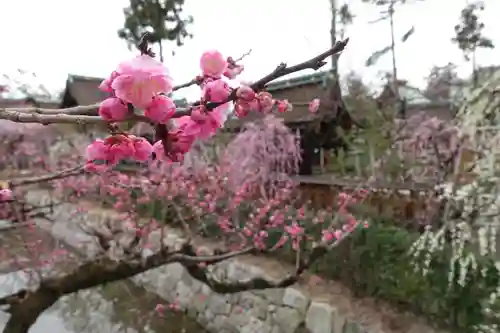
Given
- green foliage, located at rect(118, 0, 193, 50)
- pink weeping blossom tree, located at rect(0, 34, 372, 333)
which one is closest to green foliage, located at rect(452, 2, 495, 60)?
pink weeping blossom tree, located at rect(0, 34, 372, 333)

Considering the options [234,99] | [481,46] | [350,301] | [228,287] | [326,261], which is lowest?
[350,301]

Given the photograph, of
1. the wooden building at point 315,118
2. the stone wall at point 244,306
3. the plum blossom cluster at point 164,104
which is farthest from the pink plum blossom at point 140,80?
the wooden building at point 315,118

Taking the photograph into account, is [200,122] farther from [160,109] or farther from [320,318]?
[320,318]

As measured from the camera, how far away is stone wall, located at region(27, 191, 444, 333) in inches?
86.7

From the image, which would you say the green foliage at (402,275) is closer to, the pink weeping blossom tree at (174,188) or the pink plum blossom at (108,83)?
the pink weeping blossom tree at (174,188)

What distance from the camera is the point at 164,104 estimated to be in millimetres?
290

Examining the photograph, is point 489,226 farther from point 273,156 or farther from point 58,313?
point 58,313

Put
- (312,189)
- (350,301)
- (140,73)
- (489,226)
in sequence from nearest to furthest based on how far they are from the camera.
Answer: (140,73), (489,226), (350,301), (312,189)

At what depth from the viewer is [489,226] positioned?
1.29 metres

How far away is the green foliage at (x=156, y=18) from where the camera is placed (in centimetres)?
263

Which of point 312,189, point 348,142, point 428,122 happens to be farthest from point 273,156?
point 428,122

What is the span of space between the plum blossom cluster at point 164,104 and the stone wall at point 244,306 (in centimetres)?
192

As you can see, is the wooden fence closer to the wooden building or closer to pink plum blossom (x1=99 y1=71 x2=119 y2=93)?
the wooden building

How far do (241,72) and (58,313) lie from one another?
9.53 feet
